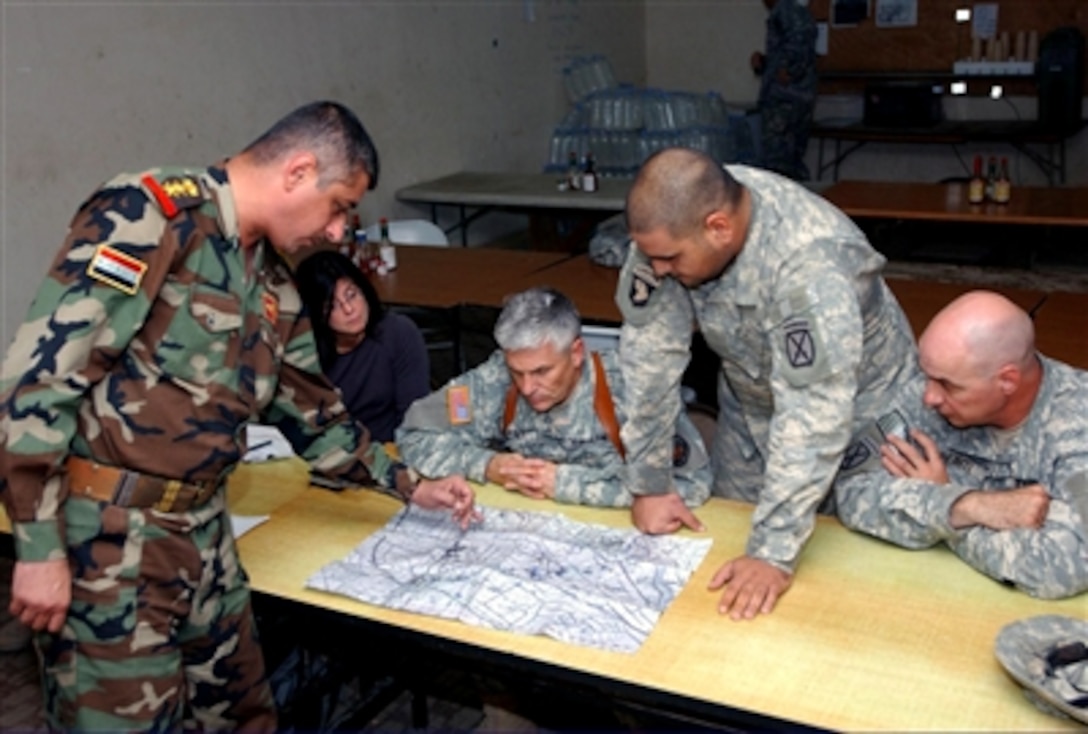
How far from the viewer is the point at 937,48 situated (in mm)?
→ 8977

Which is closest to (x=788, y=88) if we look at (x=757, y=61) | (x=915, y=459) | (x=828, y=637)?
(x=757, y=61)

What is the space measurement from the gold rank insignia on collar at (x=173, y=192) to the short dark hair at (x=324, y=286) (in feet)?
3.25

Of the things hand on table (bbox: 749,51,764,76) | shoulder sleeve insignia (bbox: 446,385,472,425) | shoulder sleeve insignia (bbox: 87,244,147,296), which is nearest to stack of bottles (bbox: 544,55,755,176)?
hand on table (bbox: 749,51,764,76)

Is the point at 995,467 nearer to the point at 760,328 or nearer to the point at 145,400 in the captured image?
the point at 760,328

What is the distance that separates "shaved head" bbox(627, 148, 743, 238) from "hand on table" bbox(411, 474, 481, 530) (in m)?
0.68

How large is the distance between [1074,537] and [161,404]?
1.51 meters

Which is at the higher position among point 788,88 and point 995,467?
point 788,88

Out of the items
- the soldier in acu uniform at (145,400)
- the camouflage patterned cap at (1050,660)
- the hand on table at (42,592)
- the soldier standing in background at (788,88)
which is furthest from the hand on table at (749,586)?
the soldier standing in background at (788,88)

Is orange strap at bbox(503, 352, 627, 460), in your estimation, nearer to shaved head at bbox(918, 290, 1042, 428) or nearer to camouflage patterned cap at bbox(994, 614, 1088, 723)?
shaved head at bbox(918, 290, 1042, 428)

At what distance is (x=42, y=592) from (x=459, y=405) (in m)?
1.15

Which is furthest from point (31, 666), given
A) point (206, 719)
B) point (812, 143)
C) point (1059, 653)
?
point (812, 143)

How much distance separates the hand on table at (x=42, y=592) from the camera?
1690mm

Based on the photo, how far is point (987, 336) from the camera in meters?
1.95

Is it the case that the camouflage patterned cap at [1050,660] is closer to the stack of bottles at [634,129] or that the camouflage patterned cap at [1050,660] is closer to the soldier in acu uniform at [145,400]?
the soldier in acu uniform at [145,400]
